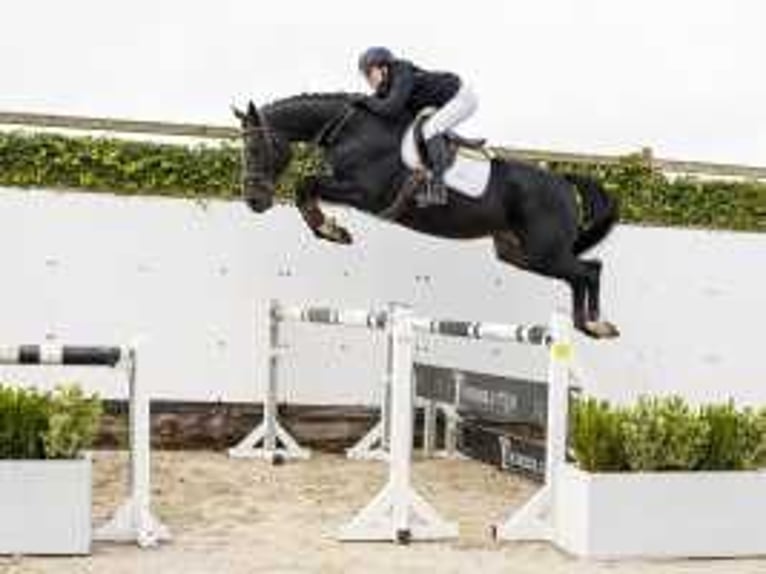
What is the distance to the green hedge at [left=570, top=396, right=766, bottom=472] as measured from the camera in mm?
6180

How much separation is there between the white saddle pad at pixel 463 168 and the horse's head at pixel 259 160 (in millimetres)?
618

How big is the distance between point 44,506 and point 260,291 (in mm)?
3854

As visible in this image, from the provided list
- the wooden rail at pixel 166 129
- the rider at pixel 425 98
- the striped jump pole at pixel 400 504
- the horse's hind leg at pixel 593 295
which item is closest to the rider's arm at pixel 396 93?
the rider at pixel 425 98

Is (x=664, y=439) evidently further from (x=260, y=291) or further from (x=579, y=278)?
(x=260, y=291)

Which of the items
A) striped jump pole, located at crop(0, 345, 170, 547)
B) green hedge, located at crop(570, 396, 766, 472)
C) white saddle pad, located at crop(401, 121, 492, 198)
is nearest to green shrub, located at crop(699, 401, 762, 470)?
green hedge, located at crop(570, 396, 766, 472)

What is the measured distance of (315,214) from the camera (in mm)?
6594

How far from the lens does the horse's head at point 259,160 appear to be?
664 centimetres

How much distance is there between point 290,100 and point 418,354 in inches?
136

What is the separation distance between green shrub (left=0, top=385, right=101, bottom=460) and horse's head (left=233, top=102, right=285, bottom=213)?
125 centimetres

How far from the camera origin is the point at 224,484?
8.10 m

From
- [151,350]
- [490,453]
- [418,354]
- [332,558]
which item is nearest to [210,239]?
[151,350]

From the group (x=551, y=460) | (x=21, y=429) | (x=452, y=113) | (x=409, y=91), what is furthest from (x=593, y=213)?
(x=21, y=429)

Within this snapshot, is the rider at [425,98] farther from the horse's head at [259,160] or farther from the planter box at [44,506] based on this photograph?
the planter box at [44,506]

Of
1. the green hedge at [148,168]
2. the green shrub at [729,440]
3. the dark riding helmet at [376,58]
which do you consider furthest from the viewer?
the green hedge at [148,168]
